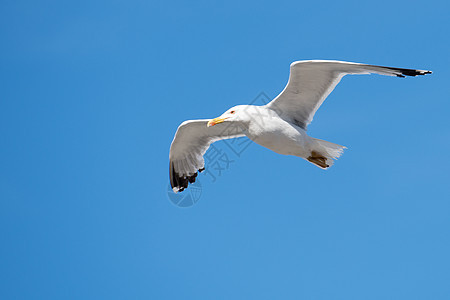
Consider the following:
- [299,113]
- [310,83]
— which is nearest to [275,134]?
[299,113]

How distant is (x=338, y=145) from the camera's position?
349 inches

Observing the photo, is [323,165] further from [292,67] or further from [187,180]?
[187,180]

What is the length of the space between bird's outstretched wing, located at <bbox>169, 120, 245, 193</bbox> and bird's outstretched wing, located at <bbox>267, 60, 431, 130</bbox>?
4.39 ft

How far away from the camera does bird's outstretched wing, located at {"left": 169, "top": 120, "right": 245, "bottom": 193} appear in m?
10.2

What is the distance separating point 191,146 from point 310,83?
2899 millimetres

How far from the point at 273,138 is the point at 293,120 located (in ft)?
2.28

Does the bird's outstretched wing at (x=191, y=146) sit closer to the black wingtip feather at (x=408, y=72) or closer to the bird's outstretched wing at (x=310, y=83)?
the bird's outstretched wing at (x=310, y=83)

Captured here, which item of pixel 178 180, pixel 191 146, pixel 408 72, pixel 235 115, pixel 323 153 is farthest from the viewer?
pixel 178 180

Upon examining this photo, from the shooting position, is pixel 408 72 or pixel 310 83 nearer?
pixel 408 72

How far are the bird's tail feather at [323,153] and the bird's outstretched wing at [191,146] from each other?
1618mm

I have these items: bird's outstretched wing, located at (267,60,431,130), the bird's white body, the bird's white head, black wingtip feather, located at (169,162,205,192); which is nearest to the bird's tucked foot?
the bird's white body

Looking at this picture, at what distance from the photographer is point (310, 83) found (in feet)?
28.3

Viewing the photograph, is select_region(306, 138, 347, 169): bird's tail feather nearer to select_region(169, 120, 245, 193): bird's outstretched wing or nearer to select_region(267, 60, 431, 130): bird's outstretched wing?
select_region(267, 60, 431, 130): bird's outstretched wing

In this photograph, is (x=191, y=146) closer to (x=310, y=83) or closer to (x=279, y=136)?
(x=279, y=136)
